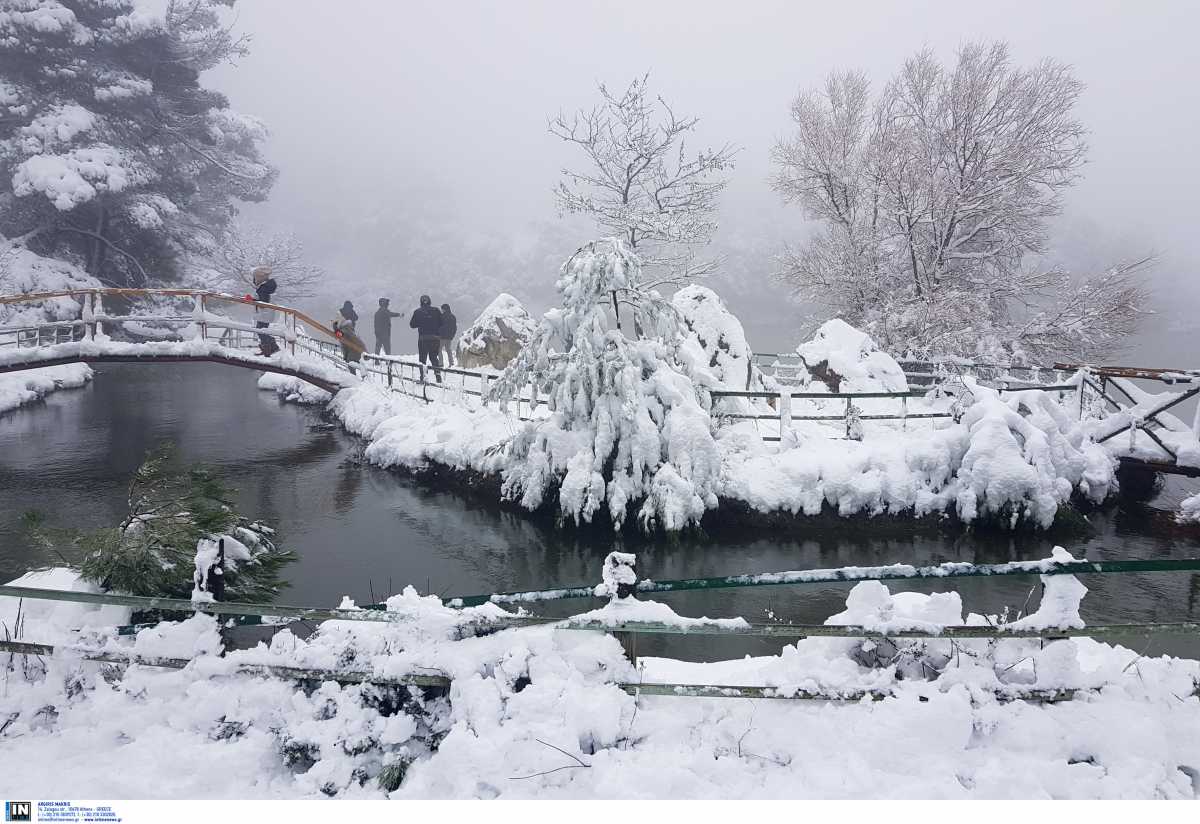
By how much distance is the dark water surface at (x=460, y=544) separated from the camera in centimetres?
804

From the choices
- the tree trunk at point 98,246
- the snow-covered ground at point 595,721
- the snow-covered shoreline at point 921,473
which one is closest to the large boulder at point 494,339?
the snow-covered shoreline at point 921,473

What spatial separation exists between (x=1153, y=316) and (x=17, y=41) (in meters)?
35.7

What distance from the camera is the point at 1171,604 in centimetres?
790

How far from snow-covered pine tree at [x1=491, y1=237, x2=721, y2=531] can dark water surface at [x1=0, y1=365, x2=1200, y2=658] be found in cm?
68

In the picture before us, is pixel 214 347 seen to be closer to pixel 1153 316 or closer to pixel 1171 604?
pixel 1171 604

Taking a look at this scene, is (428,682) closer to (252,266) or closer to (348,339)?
(348,339)

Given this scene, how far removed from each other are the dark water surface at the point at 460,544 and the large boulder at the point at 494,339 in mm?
5599

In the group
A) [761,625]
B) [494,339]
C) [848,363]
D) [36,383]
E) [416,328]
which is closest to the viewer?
[761,625]

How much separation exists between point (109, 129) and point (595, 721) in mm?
29780

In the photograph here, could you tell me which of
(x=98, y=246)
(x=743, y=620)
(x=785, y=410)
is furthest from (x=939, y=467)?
(x=98, y=246)

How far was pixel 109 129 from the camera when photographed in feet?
81.4

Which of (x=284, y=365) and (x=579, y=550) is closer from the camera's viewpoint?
(x=579, y=550)

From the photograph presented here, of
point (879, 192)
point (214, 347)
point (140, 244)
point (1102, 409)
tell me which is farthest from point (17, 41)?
point (1102, 409)

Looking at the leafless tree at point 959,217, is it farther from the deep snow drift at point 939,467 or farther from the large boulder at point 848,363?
the deep snow drift at point 939,467
